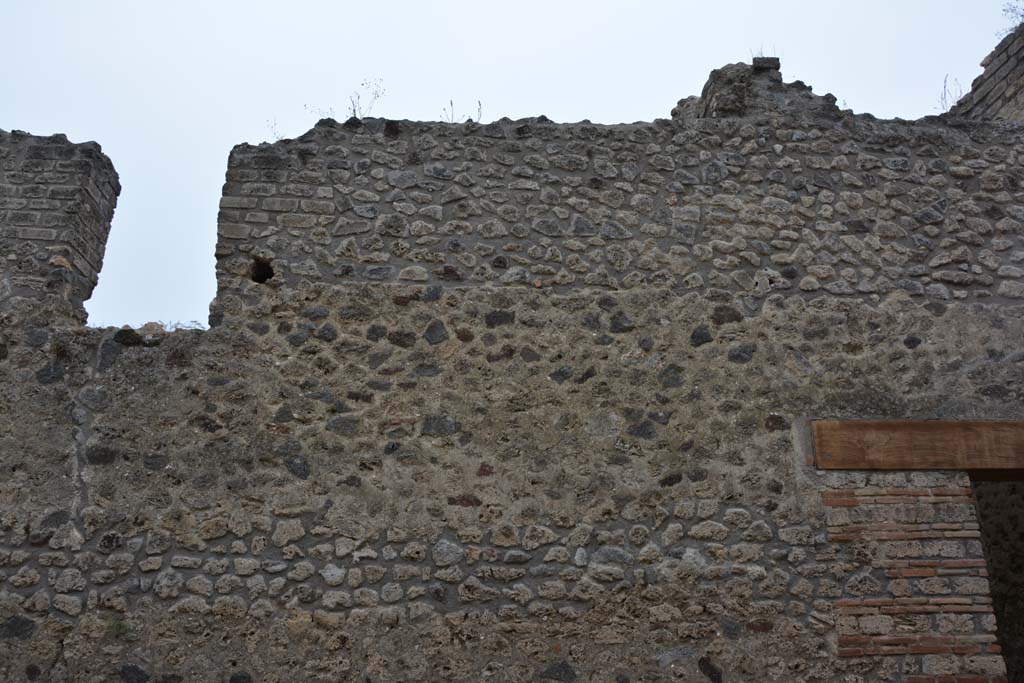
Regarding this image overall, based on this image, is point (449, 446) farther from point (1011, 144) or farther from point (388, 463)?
point (1011, 144)

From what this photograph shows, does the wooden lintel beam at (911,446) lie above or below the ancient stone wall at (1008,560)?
above

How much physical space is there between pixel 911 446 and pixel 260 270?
345 cm

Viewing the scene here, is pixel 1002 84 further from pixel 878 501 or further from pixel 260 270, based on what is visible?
pixel 260 270

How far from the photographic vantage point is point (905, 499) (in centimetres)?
462

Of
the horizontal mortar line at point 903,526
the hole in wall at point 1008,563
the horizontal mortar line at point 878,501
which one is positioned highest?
the horizontal mortar line at point 878,501

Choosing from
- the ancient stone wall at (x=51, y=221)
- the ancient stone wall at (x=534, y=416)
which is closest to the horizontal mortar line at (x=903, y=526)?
the ancient stone wall at (x=534, y=416)

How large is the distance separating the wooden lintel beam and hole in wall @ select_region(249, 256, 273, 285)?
9.53 ft

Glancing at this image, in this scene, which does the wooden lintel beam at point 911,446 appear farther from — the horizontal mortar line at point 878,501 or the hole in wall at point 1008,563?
the hole in wall at point 1008,563

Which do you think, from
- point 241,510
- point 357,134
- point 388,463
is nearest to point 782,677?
point 388,463

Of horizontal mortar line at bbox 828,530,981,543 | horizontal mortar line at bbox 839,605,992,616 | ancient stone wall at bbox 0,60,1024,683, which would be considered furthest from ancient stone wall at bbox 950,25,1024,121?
horizontal mortar line at bbox 839,605,992,616

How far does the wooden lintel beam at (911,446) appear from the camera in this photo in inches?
185

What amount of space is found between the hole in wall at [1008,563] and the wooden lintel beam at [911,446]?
8.33 feet

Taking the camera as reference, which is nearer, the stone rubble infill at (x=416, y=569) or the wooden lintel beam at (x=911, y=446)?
the stone rubble infill at (x=416, y=569)

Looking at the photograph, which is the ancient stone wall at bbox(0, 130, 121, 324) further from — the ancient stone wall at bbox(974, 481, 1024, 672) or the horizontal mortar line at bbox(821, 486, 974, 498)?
the ancient stone wall at bbox(974, 481, 1024, 672)
